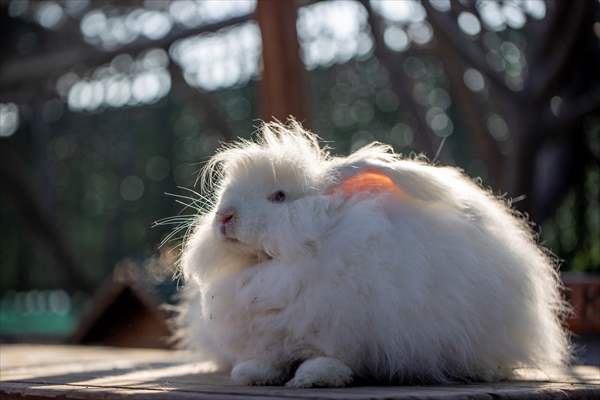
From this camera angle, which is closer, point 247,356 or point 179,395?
point 179,395

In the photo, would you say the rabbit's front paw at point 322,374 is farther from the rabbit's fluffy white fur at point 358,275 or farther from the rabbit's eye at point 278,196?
the rabbit's eye at point 278,196

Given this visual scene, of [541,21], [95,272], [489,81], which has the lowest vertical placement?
[95,272]

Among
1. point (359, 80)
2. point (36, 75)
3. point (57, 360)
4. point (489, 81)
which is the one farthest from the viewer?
point (359, 80)

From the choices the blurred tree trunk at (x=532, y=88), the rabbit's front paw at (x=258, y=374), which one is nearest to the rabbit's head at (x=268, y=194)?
the rabbit's front paw at (x=258, y=374)

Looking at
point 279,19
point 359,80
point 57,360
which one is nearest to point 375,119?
point 359,80

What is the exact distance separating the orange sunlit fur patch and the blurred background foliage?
0.52 meters

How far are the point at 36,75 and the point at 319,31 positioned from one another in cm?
258

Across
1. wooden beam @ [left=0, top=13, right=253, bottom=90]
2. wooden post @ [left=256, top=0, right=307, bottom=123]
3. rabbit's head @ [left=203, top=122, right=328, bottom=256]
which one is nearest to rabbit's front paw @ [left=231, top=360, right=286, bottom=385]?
rabbit's head @ [left=203, top=122, right=328, bottom=256]

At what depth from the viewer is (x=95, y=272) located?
39.0 ft

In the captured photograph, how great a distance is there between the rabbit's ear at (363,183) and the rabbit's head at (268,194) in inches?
1.9

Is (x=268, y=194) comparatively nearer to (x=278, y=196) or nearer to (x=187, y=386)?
(x=278, y=196)

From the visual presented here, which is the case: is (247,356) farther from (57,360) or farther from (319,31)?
(319,31)

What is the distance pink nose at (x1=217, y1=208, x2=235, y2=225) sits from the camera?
219 cm

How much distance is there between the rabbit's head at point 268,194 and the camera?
7.04ft
